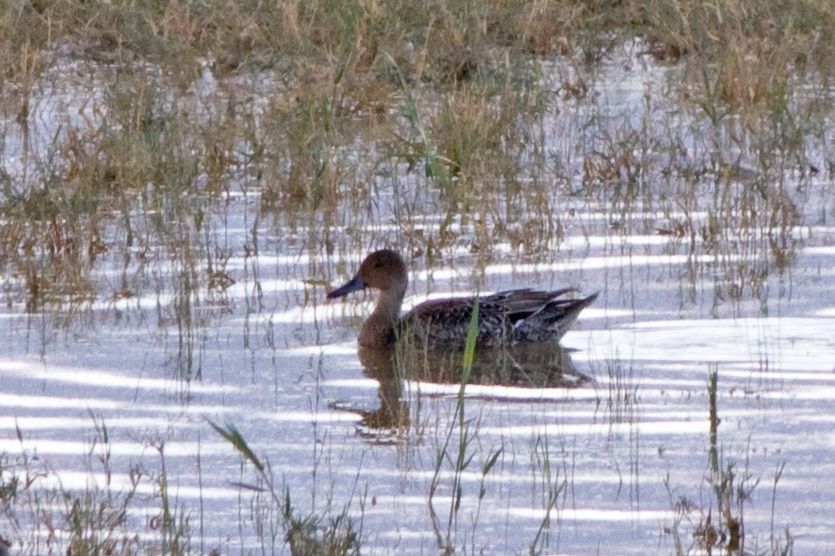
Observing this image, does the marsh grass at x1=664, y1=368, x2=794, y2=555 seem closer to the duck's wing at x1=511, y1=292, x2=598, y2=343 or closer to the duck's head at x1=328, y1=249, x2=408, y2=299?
the duck's wing at x1=511, y1=292, x2=598, y2=343

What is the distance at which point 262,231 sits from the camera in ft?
31.2

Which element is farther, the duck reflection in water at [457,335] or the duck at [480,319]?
the duck at [480,319]

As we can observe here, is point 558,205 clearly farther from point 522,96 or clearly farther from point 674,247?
point 522,96

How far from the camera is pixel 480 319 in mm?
8055

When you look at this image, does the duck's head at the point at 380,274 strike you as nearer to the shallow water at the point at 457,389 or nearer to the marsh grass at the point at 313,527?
the shallow water at the point at 457,389

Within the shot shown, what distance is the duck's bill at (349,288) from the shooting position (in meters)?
8.41

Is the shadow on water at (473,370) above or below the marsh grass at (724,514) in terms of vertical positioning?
above

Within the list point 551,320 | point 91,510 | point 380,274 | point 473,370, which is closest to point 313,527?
point 91,510

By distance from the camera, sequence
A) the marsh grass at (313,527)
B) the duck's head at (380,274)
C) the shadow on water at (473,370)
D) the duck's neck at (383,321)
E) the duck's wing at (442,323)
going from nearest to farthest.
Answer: the marsh grass at (313,527), the shadow on water at (473,370), the duck's wing at (442,323), the duck's neck at (383,321), the duck's head at (380,274)

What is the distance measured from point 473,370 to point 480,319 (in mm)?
322

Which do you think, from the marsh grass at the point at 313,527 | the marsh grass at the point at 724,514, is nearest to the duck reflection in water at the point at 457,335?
the marsh grass at the point at 724,514

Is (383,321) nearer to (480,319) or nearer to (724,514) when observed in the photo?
(480,319)

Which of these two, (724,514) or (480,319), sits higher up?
(480,319)

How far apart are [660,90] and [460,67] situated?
1319 millimetres
